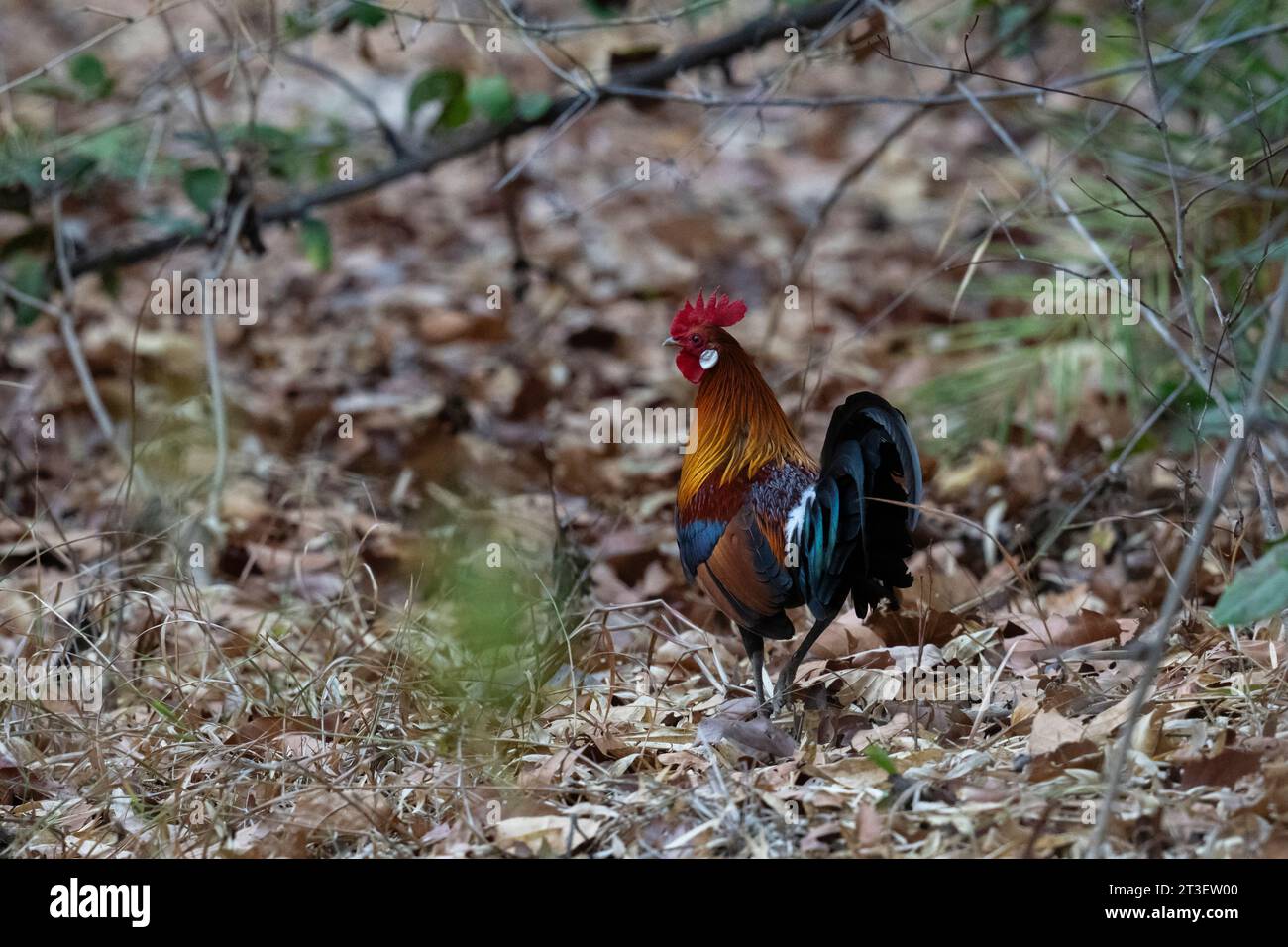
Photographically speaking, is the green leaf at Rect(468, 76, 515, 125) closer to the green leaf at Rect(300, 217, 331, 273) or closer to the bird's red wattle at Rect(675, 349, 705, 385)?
the green leaf at Rect(300, 217, 331, 273)

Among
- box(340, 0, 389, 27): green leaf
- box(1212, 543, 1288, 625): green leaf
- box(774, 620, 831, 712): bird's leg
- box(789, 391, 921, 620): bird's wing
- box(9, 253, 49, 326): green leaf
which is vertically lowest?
box(774, 620, 831, 712): bird's leg

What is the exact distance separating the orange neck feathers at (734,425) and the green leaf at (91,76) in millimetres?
2258

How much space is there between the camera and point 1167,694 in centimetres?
227

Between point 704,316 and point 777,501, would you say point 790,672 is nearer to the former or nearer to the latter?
point 777,501

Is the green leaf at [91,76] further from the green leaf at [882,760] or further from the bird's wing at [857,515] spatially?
the green leaf at [882,760]

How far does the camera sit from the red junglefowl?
6.99ft

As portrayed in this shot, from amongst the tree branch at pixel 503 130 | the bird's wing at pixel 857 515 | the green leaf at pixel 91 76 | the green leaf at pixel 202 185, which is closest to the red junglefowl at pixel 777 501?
the bird's wing at pixel 857 515

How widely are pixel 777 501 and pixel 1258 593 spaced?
80 cm

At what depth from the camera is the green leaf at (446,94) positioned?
144 inches

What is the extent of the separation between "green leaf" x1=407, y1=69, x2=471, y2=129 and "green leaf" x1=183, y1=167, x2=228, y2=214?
600 millimetres

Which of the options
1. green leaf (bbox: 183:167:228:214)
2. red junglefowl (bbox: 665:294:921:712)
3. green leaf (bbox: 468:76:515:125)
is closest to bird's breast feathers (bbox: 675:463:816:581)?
red junglefowl (bbox: 665:294:921:712)
